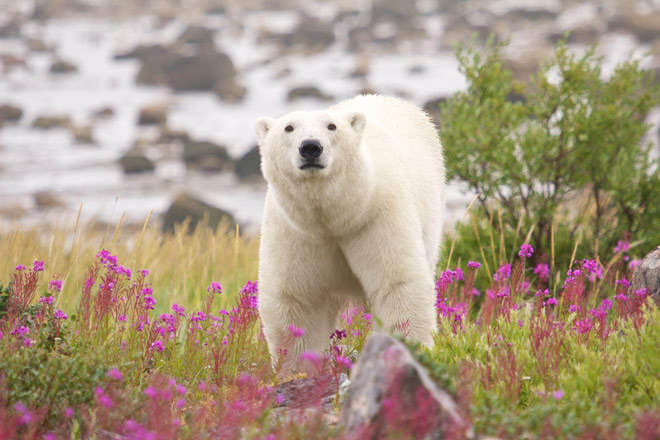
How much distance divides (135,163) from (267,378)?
1754 cm

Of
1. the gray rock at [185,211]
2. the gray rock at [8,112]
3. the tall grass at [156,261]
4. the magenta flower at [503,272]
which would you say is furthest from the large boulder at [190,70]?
the magenta flower at [503,272]

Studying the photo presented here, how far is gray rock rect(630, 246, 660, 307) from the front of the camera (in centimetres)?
443

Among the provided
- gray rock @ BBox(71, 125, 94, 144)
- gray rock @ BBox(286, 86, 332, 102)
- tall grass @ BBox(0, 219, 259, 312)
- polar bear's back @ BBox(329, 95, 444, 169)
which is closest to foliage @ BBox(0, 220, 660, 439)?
polar bear's back @ BBox(329, 95, 444, 169)

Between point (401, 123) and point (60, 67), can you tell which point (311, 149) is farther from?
point (60, 67)

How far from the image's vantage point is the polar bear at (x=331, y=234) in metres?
4.20

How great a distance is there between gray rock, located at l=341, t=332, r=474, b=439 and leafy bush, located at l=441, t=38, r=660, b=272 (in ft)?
14.1

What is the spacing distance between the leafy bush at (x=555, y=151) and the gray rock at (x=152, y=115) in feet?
60.8

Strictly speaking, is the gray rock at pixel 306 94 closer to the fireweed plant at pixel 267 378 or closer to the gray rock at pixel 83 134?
the gray rock at pixel 83 134

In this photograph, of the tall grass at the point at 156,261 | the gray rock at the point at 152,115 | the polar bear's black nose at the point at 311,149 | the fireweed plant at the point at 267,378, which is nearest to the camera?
the fireweed plant at the point at 267,378

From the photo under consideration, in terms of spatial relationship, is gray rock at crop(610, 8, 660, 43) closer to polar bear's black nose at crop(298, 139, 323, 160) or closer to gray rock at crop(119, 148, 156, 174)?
gray rock at crop(119, 148, 156, 174)

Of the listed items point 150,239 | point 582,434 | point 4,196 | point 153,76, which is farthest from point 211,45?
point 582,434

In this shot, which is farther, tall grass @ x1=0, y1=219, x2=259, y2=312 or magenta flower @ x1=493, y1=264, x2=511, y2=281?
tall grass @ x1=0, y1=219, x2=259, y2=312

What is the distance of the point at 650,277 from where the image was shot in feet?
14.6

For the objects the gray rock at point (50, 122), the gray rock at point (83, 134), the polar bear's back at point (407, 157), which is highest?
the polar bear's back at point (407, 157)
